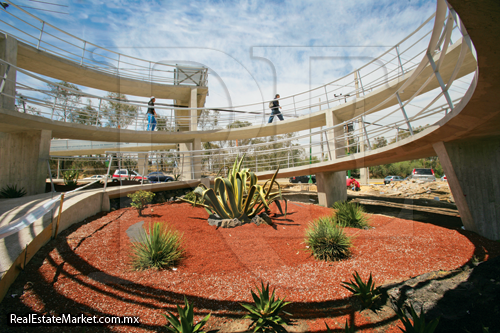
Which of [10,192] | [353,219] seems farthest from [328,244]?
[10,192]

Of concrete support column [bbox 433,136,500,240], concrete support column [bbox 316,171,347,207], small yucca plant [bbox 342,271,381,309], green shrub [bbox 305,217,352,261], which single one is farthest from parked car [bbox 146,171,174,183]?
concrete support column [bbox 433,136,500,240]

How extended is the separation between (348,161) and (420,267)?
522cm

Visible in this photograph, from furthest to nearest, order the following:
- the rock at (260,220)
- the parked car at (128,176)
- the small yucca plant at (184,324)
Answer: the parked car at (128,176), the rock at (260,220), the small yucca plant at (184,324)

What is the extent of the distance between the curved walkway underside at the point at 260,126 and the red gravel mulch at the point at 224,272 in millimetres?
3809

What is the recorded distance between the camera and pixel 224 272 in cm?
356

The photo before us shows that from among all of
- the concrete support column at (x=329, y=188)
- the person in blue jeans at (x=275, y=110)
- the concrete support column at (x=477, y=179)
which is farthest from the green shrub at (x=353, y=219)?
the person in blue jeans at (x=275, y=110)

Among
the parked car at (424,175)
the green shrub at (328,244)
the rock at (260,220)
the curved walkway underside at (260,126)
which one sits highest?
the curved walkway underside at (260,126)

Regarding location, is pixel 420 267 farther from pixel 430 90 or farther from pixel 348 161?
pixel 430 90

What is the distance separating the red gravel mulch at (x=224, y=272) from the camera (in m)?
2.67

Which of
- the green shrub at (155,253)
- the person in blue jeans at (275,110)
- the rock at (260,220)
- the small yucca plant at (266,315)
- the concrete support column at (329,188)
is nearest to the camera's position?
the small yucca plant at (266,315)

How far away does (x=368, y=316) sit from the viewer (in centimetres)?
267

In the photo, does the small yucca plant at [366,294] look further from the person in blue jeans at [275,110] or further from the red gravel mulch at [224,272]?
the person in blue jeans at [275,110]

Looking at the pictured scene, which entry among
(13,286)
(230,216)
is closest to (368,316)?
(230,216)

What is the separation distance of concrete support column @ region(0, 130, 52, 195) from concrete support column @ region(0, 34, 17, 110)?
1103 millimetres
